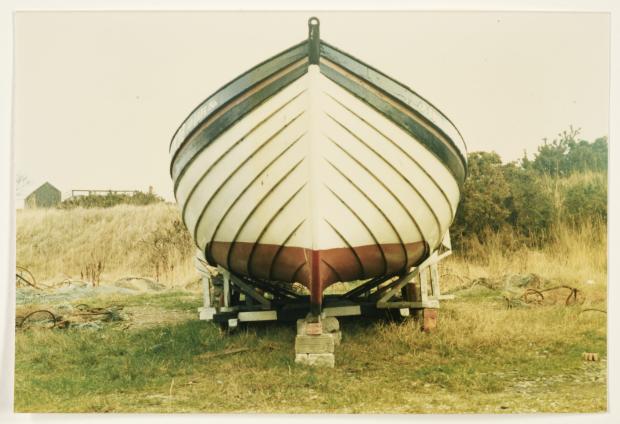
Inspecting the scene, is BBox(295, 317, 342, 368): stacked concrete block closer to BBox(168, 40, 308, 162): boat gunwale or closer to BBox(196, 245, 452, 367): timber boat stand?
BBox(196, 245, 452, 367): timber boat stand

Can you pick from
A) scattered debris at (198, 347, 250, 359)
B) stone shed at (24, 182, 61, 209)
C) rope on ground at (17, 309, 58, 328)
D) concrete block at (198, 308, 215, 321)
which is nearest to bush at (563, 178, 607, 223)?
scattered debris at (198, 347, 250, 359)

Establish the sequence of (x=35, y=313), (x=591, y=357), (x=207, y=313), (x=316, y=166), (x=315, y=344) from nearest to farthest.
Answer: (x=316, y=166)
(x=315, y=344)
(x=591, y=357)
(x=35, y=313)
(x=207, y=313)

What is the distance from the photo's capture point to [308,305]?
538cm

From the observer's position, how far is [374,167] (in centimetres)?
434

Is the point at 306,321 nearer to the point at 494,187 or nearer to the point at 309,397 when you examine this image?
the point at 309,397

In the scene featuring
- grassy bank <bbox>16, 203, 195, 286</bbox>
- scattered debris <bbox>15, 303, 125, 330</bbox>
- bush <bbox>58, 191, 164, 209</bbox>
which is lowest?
scattered debris <bbox>15, 303, 125, 330</bbox>

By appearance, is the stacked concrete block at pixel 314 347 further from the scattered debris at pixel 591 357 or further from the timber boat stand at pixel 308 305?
the scattered debris at pixel 591 357

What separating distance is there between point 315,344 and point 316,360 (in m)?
0.12

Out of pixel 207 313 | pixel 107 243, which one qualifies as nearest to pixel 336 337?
pixel 207 313

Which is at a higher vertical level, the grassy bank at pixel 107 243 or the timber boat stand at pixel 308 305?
the grassy bank at pixel 107 243

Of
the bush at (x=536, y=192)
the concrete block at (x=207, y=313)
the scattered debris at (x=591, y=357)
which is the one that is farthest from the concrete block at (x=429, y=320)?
the concrete block at (x=207, y=313)

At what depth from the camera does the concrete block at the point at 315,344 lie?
15.4 feet

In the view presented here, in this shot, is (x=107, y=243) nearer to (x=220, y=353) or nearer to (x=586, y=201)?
(x=220, y=353)

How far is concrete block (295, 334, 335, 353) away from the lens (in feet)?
15.4
